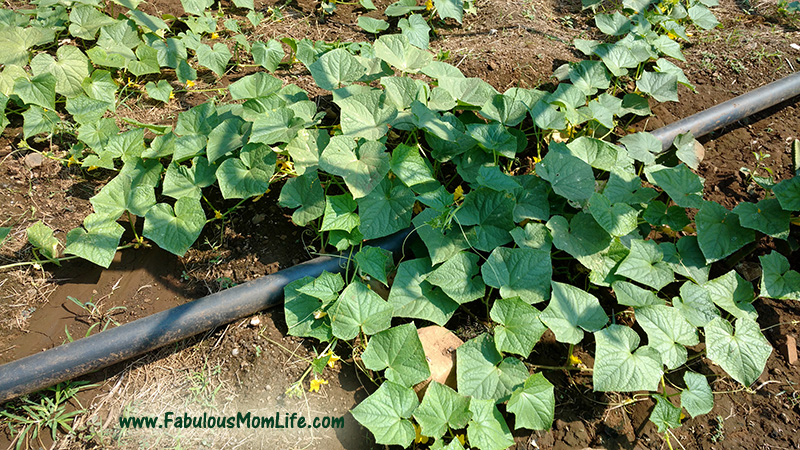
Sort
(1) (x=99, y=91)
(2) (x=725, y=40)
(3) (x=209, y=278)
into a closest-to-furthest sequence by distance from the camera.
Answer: (3) (x=209, y=278)
(1) (x=99, y=91)
(2) (x=725, y=40)

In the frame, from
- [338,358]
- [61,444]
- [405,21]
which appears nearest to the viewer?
[61,444]

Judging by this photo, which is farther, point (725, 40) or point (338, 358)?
point (725, 40)

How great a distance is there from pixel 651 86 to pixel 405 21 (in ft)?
5.32

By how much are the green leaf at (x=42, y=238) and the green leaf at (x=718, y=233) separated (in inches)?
121

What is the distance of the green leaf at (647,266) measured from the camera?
225 cm

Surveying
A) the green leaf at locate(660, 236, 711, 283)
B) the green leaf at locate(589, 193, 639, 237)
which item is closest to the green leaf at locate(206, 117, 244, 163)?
the green leaf at locate(589, 193, 639, 237)

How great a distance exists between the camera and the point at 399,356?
2.09 metres

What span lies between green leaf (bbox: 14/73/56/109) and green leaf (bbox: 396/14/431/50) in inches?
83.7

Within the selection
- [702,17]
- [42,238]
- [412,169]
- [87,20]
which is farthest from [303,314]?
[702,17]

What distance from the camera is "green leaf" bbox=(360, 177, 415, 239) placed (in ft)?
7.72

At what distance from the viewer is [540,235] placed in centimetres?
232

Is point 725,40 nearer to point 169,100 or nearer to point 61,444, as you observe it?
point 169,100

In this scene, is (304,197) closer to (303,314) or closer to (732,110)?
(303,314)

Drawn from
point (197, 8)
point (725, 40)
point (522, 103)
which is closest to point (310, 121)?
point (522, 103)
